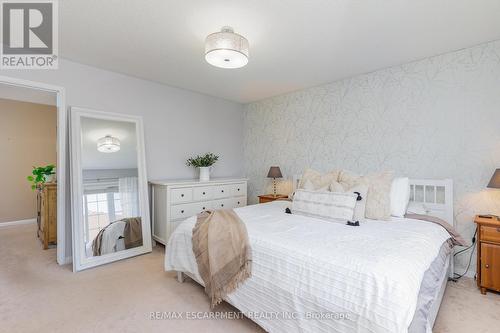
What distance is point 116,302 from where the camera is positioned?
2072 mm

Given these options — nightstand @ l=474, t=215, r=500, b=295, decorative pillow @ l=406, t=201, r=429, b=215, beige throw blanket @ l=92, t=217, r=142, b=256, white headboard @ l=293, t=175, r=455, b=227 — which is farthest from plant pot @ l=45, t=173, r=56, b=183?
nightstand @ l=474, t=215, r=500, b=295

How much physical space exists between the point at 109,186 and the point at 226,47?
7.53 feet

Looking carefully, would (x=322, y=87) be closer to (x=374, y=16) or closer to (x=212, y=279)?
(x=374, y=16)

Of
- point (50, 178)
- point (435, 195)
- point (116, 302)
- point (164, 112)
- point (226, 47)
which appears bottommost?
point (116, 302)

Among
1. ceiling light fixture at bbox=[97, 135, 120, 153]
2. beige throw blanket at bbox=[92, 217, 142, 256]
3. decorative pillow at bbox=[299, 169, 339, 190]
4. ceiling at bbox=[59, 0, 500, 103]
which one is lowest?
beige throw blanket at bbox=[92, 217, 142, 256]

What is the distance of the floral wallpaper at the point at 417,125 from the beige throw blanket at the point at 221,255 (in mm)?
2181

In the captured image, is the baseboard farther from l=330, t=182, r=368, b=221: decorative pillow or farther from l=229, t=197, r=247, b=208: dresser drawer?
l=330, t=182, r=368, b=221: decorative pillow

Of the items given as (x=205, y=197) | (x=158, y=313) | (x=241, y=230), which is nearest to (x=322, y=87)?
(x=205, y=197)

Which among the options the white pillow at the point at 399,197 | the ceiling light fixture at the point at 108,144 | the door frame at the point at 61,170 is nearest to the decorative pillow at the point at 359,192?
the white pillow at the point at 399,197

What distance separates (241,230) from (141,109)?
261cm

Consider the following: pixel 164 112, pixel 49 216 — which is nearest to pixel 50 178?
pixel 49 216

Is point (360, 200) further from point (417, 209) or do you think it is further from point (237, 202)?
point (237, 202)

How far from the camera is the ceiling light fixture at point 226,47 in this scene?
199 centimetres

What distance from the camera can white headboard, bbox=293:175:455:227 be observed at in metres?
2.55
